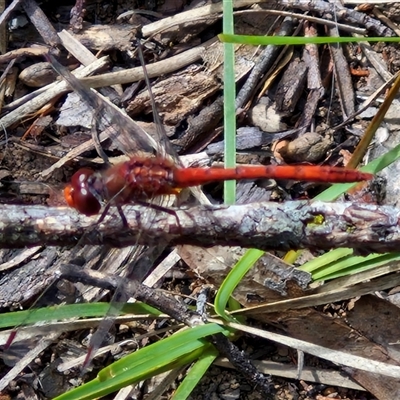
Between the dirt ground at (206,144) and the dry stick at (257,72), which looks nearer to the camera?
the dirt ground at (206,144)

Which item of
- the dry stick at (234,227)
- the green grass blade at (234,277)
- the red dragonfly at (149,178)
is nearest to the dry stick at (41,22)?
the red dragonfly at (149,178)

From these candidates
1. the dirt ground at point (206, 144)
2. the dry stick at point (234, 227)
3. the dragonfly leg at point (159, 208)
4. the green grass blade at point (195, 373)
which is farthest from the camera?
the dirt ground at point (206, 144)

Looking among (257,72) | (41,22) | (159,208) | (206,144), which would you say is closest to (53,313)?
(159,208)

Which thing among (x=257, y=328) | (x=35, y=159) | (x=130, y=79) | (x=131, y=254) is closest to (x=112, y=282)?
(x=131, y=254)

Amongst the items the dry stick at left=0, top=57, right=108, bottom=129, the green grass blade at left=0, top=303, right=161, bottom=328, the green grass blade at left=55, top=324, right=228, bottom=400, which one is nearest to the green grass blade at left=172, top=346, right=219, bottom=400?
the green grass blade at left=55, top=324, right=228, bottom=400

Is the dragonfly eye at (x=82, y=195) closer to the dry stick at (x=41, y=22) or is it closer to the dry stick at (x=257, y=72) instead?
the dry stick at (x=257, y=72)

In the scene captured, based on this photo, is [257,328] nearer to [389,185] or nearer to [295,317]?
[295,317]

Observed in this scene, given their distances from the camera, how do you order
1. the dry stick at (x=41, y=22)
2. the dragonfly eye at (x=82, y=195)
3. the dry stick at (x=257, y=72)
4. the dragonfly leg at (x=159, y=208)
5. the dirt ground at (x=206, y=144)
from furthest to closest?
the dry stick at (x=41, y=22) → the dry stick at (x=257, y=72) → the dirt ground at (x=206, y=144) → the dragonfly eye at (x=82, y=195) → the dragonfly leg at (x=159, y=208)
